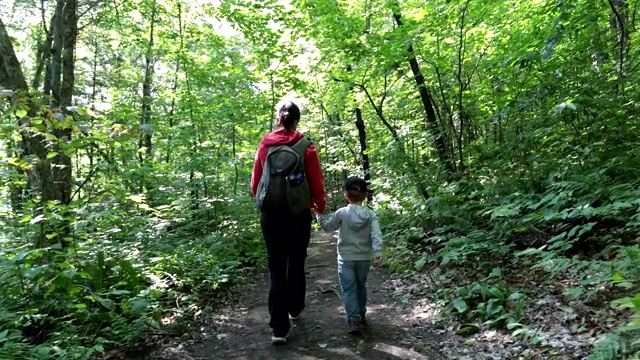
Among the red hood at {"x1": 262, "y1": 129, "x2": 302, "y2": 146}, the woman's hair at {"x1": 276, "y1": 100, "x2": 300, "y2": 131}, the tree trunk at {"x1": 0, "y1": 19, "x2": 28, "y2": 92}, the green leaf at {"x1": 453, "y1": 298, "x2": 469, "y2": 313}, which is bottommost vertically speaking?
the green leaf at {"x1": 453, "y1": 298, "x2": 469, "y2": 313}

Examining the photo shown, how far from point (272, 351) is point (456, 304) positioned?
2.10m

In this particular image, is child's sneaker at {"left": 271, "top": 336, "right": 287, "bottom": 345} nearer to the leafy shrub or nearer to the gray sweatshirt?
the gray sweatshirt

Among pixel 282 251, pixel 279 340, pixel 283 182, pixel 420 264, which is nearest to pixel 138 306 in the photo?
pixel 279 340

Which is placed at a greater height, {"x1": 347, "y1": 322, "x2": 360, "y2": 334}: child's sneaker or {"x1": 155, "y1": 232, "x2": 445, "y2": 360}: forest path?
{"x1": 347, "y1": 322, "x2": 360, "y2": 334}: child's sneaker

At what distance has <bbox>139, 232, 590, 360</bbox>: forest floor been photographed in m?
3.39

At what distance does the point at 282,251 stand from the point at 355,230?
80cm

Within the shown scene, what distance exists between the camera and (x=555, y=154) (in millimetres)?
5766

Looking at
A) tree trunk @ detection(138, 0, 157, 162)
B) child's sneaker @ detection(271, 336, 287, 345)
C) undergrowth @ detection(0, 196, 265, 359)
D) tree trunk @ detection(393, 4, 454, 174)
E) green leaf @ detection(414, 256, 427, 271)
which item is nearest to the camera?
undergrowth @ detection(0, 196, 265, 359)

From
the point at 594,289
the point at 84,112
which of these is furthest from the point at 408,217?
the point at 84,112

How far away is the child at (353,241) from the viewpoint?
4.02 meters

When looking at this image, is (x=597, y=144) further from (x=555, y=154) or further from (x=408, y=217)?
(x=408, y=217)

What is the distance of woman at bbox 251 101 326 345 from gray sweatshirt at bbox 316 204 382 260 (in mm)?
283

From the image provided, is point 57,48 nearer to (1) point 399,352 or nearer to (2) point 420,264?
(2) point 420,264

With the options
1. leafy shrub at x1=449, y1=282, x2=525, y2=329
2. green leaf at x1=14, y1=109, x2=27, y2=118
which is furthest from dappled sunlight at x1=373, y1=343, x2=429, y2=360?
green leaf at x1=14, y1=109, x2=27, y2=118
